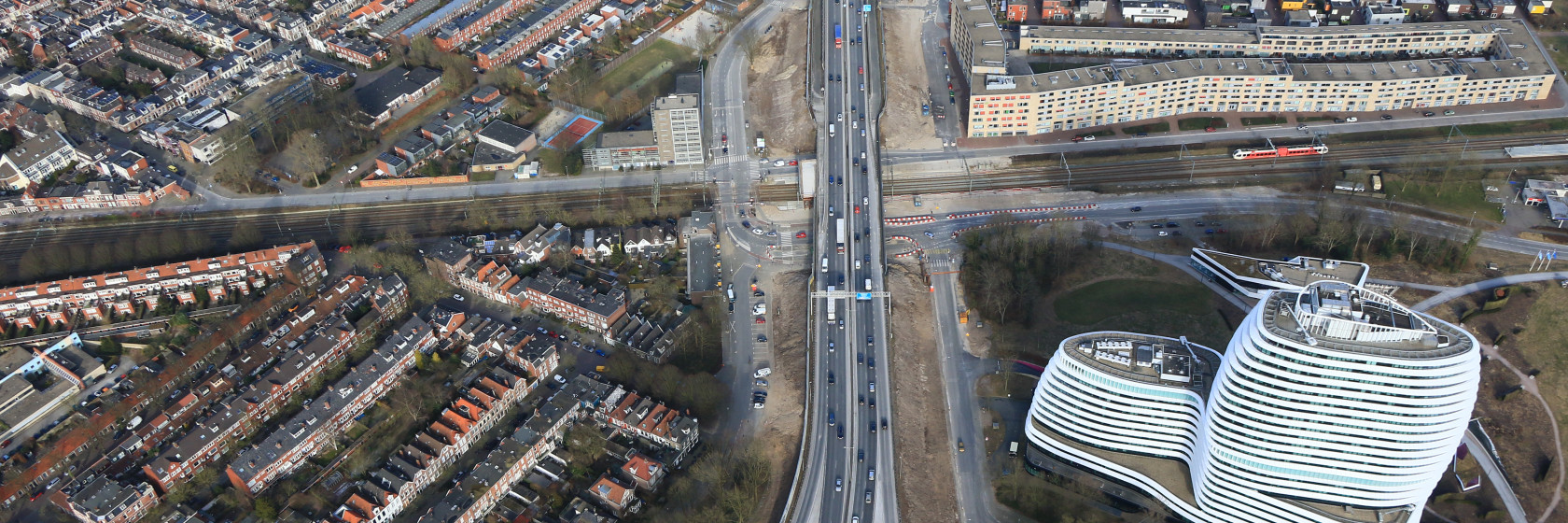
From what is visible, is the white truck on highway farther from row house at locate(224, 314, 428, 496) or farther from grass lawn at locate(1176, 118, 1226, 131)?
grass lawn at locate(1176, 118, 1226, 131)

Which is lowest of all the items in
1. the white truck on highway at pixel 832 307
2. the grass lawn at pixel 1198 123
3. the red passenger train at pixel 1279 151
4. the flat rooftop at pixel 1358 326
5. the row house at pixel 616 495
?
the row house at pixel 616 495

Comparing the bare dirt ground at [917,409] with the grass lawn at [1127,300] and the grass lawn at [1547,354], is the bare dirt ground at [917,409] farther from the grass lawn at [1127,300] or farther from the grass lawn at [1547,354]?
the grass lawn at [1547,354]

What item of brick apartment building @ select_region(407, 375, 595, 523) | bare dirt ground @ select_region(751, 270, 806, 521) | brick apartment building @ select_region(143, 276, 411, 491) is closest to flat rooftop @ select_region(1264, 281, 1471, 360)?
bare dirt ground @ select_region(751, 270, 806, 521)

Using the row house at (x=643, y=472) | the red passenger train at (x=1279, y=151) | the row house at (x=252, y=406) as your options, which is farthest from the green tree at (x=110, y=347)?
the red passenger train at (x=1279, y=151)

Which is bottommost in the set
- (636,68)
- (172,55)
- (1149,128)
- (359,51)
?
(1149,128)

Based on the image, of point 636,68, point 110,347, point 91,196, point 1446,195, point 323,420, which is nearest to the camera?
point 323,420

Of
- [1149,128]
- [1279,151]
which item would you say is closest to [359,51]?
[1149,128]

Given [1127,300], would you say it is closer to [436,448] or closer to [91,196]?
[436,448]
